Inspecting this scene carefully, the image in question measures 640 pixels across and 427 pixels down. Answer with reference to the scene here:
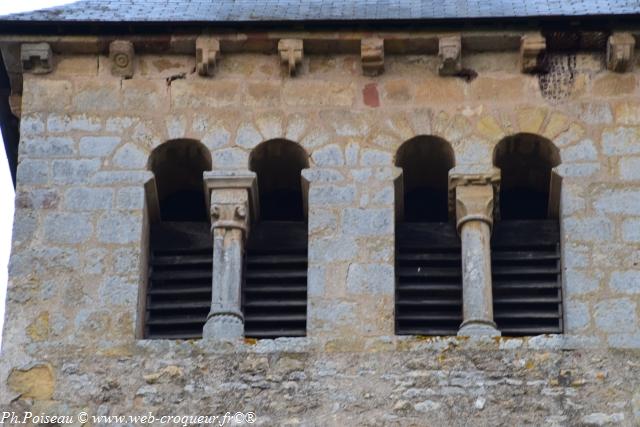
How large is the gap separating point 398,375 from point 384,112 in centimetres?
242

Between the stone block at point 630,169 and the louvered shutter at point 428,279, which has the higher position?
the stone block at point 630,169

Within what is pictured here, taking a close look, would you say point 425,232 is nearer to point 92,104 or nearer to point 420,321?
point 420,321

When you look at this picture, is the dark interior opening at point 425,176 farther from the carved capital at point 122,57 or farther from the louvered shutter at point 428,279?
the carved capital at point 122,57

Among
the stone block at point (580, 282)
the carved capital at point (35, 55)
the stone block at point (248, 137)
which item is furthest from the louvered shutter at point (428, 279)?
the carved capital at point (35, 55)

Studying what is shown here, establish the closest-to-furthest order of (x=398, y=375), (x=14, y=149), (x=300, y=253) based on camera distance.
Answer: (x=398, y=375) < (x=300, y=253) < (x=14, y=149)

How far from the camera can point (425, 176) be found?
21094 mm

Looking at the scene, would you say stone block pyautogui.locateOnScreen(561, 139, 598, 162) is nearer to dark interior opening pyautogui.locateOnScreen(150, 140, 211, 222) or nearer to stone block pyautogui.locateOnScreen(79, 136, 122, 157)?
dark interior opening pyautogui.locateOnScreen(150, 140, 211, 222)

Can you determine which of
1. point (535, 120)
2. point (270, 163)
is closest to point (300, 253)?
point (270, 163)

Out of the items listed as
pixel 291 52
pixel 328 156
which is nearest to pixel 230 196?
pixel 328 156

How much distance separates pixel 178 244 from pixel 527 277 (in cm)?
256

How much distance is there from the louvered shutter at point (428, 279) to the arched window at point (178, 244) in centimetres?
140

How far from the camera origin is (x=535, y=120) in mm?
20844

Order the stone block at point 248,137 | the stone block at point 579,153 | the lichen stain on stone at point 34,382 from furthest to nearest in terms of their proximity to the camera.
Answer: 1. the stone block at point 248,137
2. the stone block at point 579,153
3. the lichen stain on stone at point 34,382

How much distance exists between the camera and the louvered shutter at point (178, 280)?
66.9 feet
